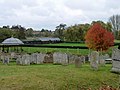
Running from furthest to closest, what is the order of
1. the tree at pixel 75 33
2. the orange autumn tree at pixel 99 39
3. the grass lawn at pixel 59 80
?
the tree at pixel 75 33, the orange autumn tree at pixel 99 39, the grass lawn at pixel 59 80

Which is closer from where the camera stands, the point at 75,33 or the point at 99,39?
the point at 99,39

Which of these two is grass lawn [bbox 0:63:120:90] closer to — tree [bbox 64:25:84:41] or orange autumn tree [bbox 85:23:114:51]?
orange autumn tree [bbox 85:23:114:51]

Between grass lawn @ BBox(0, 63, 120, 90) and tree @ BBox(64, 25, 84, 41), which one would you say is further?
tree @ BBox(64, 25, 84, 41)

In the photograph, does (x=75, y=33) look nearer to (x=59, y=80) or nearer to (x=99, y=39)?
(x=99, y=39)

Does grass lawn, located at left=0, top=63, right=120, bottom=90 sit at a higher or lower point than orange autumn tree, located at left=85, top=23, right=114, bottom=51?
lower

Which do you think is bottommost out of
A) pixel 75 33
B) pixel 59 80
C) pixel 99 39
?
pixel 59 80

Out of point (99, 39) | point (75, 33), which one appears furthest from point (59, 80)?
point (75, 33)

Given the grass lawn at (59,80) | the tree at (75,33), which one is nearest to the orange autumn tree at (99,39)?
the tree at (75,33)

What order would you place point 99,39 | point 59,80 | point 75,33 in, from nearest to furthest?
point 59,80, point 99,39, point 75,33

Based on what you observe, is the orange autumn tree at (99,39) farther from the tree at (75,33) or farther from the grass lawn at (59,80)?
the grass lawn at (59,80)

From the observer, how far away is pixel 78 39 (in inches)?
3964

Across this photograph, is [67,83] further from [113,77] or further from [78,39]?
[78,39]

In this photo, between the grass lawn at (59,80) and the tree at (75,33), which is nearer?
the grass lawn at (59,80)

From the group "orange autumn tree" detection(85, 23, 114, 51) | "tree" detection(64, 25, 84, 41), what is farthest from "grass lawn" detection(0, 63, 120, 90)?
"tree" detection(64, 25, 84, 41)
